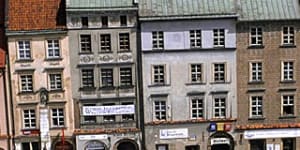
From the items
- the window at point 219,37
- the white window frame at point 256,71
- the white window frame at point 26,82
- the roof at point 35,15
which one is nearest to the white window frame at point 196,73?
the window at point 219,37

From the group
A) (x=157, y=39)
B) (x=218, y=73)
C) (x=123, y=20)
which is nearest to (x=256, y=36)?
(x=218, y=73)

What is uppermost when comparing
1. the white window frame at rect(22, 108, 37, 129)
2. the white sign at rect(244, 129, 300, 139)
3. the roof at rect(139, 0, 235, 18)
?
the roof at rect(139, 0, 235, 18)

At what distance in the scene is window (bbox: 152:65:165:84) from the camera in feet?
169

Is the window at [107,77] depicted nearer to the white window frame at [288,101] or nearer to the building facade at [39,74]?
the building facade at [39,74]

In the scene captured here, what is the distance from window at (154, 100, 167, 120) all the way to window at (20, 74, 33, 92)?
11705 mm

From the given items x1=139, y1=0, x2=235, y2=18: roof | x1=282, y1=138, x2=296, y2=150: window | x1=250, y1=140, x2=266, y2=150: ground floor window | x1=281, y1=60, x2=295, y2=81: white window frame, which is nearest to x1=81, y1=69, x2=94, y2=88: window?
x1=139, y1=0, x2=235, y2=18: roof

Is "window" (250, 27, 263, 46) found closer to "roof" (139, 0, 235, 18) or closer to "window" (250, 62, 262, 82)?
"window" (250, 62, 262, 82)

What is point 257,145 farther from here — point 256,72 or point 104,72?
point 104,72

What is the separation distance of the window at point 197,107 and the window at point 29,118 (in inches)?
587

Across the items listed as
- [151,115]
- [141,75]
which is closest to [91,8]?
[141,75]

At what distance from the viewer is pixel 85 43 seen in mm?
50844

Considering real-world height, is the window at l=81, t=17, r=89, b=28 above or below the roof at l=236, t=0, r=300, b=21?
below

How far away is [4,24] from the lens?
50375 millimetres

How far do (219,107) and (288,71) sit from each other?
7368 mm
